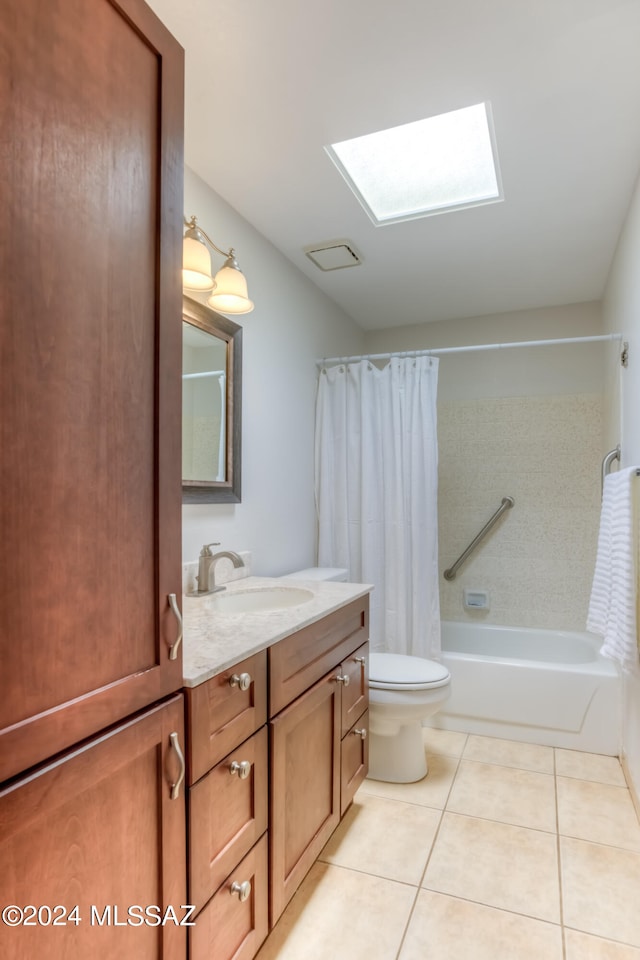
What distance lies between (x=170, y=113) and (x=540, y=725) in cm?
270

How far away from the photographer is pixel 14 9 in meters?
0.64

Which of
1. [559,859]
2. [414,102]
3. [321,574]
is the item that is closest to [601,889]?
[559,859]

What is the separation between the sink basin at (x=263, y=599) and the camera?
71.0 inches

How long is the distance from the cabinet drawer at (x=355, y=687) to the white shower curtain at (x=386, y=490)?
749 mm

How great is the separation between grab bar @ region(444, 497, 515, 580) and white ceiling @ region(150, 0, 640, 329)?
4.77 ft

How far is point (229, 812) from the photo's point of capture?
1095 mm

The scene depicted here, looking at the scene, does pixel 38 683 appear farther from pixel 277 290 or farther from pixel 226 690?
pixel 277 290

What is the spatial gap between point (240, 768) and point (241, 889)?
26 centimetres

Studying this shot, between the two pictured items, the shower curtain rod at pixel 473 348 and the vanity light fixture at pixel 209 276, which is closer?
the vanity light fixture at pixel 209 276

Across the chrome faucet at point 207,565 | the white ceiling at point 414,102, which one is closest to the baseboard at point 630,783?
the chrome faucet at point 207,565

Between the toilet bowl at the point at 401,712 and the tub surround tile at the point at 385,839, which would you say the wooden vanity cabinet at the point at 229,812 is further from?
the toilet bowl at the point at 401,712

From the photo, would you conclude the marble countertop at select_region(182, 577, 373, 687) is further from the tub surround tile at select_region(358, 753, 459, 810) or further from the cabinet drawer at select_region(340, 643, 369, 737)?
the tub surround tile at select_region(358, 753, 459, 810)

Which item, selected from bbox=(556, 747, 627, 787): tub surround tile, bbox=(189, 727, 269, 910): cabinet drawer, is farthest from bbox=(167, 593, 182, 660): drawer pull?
bbox=(556, 747, 627, 787): tub surround tile

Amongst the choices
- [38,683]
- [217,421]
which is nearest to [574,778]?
[217,421]
